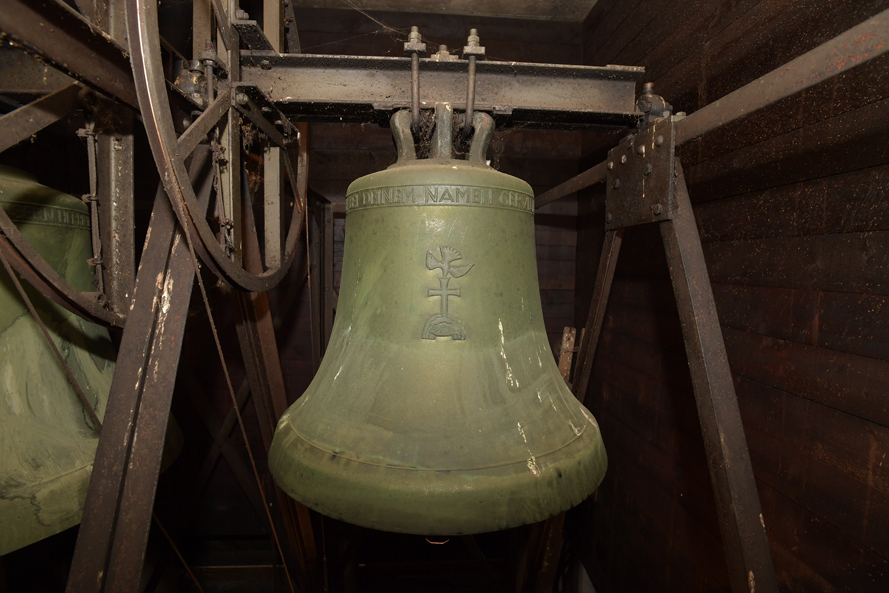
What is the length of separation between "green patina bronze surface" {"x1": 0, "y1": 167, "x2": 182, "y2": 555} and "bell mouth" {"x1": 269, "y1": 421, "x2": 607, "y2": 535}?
0.68 meters

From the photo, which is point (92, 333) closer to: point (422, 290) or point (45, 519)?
point (45, 519)

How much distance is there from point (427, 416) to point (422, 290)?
23 cm

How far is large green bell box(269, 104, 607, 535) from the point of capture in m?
0.71

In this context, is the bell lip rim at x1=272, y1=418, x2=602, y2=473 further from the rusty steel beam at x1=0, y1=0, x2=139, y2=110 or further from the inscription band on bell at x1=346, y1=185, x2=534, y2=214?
the rusty steel beam at x1=0, y1=0, x2=139, y2=110

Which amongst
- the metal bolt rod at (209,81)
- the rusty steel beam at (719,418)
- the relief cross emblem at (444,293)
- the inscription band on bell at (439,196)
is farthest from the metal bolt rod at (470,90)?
the metal bolt rod at (209,81)

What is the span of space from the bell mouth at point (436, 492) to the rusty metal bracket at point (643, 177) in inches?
24.9

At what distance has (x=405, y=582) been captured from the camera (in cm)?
281

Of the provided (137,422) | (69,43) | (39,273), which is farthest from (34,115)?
(137,422)

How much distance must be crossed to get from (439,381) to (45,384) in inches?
43.5

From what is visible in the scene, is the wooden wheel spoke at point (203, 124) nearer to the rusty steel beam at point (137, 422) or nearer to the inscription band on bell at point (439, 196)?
the rusty steel beam at point (137, 422)

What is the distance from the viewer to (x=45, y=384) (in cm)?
116

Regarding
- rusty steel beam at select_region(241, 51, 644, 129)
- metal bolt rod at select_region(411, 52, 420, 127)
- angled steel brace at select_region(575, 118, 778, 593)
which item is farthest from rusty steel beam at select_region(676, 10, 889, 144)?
metal bolt rod at select_region(411, 52, 420, 127)

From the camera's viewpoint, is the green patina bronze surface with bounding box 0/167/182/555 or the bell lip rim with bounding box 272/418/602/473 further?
the green patina bronze surface with bounding box 0/167/182/555

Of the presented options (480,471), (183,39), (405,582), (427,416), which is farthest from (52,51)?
(405,582)
